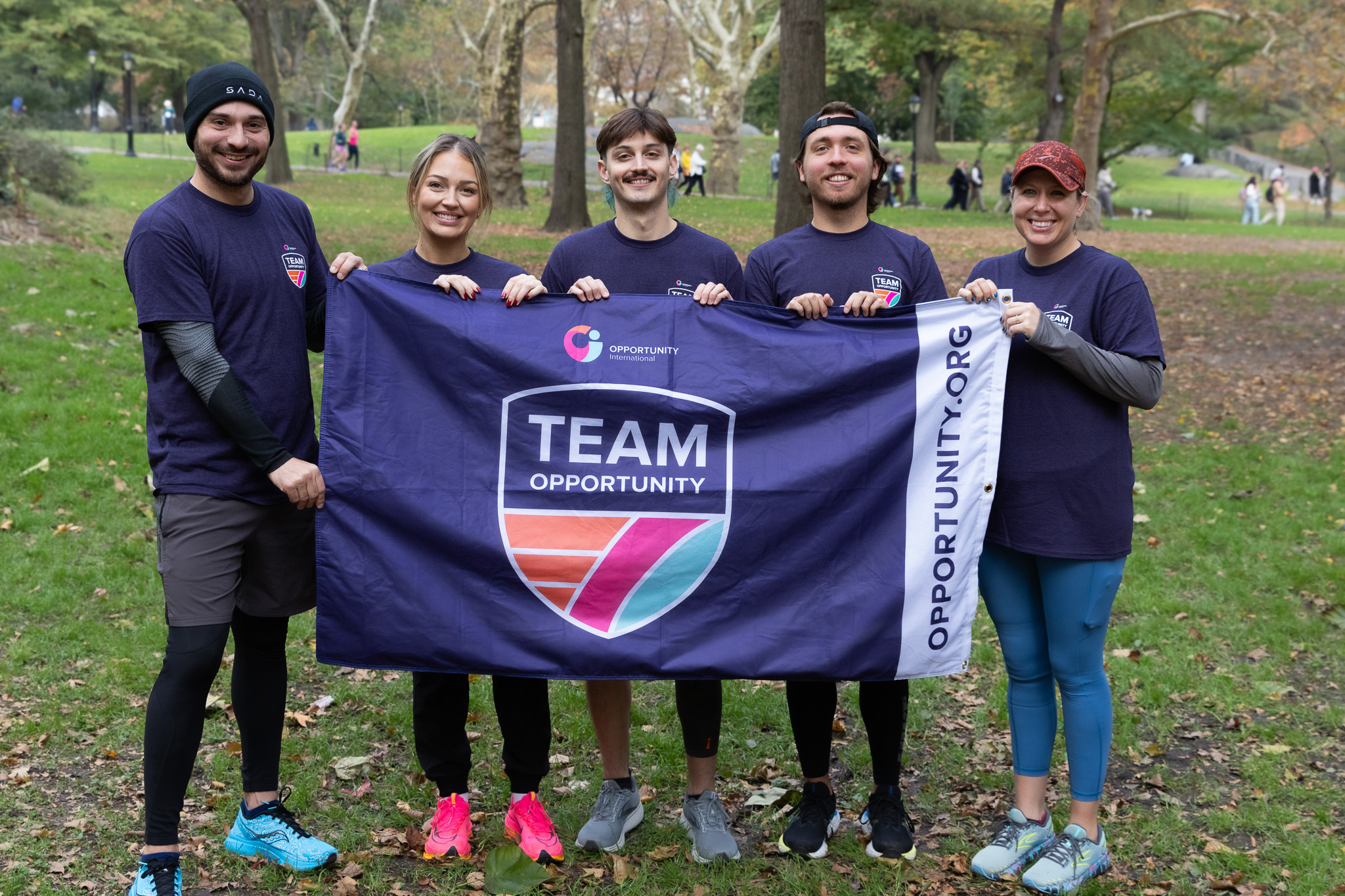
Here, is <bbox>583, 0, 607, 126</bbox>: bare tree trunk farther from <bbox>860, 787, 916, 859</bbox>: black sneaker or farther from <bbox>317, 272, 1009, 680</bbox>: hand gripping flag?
<bbox>860, 787, 916, 859</bbox>: black sneaker

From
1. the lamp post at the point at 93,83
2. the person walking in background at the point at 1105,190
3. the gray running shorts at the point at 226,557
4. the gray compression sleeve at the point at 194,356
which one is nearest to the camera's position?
the gray compression sleeve at the point at 194,356

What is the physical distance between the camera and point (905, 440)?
3.76 m

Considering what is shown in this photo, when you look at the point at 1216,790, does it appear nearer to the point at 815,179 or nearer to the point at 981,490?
the point at 981,490

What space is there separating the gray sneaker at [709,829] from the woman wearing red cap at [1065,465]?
0.91m

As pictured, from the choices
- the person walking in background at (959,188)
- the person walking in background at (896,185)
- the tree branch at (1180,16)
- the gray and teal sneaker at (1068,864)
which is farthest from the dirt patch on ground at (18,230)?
the person walking in background at (896,185)

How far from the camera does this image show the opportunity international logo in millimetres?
3742

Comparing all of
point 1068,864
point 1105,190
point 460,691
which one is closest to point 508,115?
point 1105,190

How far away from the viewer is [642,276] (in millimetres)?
3803

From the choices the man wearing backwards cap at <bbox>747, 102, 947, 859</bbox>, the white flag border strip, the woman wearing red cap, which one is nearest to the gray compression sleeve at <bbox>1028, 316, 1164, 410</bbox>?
the woman wearing red cap

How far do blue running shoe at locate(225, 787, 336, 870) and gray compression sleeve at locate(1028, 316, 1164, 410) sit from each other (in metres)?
3.09

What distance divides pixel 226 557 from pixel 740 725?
2.61 metres

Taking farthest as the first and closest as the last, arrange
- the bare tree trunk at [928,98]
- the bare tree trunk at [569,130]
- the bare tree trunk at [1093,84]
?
the bare tree trunk at [928,98] → the bare tree trunk at [1093,84] → the bare tree trunk at [569,130]

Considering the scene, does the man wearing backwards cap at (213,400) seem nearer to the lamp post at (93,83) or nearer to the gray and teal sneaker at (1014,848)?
the gray and teal sneaker at (1014,848)

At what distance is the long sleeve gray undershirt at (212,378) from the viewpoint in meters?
3.32
